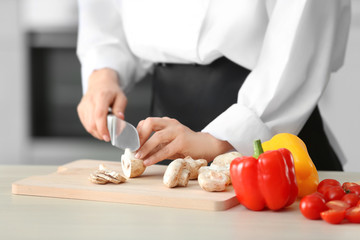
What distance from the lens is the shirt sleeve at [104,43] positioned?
150 cm

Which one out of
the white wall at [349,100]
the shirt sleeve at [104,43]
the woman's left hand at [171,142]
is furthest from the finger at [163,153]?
the white wall at [349,100]

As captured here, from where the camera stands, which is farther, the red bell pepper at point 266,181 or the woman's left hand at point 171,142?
the woman's left hand at point 171,142

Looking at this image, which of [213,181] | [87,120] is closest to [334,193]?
[213,181]

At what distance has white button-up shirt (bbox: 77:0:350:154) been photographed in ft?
3.84

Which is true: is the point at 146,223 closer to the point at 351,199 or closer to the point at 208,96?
the point at 351,199

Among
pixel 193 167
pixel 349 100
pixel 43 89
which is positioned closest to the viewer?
pixel 193 167

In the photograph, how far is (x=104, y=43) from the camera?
1.54 metres

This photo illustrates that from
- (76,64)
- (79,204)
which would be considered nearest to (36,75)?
(76,64)

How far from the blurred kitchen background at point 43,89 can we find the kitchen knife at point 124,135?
61.9 inches

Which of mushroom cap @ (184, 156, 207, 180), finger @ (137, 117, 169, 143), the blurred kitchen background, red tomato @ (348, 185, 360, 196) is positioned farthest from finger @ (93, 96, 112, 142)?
the blurred kitchen background

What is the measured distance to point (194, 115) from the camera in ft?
4.50

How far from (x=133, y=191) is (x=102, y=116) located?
15.1 inches

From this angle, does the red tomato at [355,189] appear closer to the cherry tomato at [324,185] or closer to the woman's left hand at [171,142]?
the cherry tomato at [324,185]

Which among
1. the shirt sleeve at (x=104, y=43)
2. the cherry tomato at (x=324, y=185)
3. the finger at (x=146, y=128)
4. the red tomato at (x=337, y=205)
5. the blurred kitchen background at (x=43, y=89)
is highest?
the shirt sleeve at (x=104, y=43)
